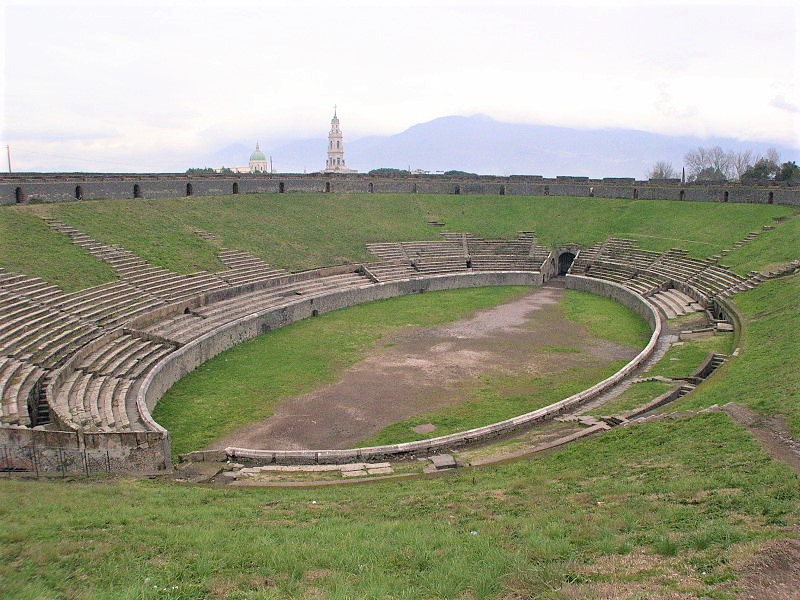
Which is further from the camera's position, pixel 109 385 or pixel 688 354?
pixel 688 354

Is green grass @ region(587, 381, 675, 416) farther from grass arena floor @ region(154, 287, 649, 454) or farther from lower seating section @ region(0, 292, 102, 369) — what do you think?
lower seating section @ region(0, 292, 102, 369)

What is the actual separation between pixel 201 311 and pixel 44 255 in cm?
728

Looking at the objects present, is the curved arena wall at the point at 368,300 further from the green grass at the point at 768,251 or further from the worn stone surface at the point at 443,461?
the green grass at the point at 768,251

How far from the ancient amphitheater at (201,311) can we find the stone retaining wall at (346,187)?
489 cm

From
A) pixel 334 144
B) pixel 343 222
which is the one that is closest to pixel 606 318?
pixel 343 222

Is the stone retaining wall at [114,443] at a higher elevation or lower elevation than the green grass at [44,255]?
lower

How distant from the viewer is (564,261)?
45.7 metres

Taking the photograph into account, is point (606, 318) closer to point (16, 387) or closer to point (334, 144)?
point (16, 387)

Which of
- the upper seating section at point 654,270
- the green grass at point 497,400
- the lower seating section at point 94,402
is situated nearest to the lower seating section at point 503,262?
the upper seating section at point 654,270

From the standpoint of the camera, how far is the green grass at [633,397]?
1841cm

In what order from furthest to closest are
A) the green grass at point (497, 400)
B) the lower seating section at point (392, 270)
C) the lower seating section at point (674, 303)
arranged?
the lower seating section at point (392, 270) → the lower seating section at point (674, 303) → the green grass at point (497, 400)

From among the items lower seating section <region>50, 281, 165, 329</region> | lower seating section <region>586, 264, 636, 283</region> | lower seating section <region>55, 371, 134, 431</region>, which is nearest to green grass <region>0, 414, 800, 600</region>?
lower seating section <region>55, 371, 134, 431</region>

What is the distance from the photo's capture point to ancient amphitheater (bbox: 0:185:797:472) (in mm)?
16625

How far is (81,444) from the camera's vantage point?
14.7m
